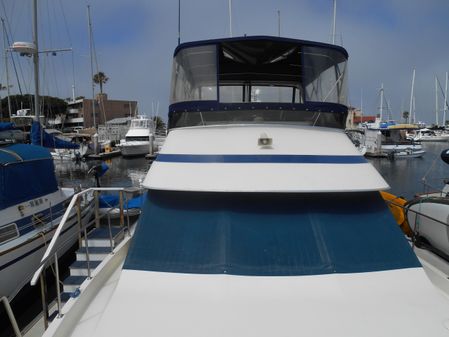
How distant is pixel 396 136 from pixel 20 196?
51.1 m

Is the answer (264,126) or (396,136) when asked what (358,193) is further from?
(396,136)

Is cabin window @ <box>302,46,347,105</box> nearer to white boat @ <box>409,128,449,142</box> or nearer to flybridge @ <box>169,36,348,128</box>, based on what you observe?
flybridge @ <box>169,36,348,128</box>

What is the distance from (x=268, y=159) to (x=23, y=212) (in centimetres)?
755

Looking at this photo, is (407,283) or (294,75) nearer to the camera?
(407,283)

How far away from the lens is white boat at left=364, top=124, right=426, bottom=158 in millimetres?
44219

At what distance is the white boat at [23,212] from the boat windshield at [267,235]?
13.9 feet

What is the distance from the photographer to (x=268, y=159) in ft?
12.1

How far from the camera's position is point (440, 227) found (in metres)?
6.09

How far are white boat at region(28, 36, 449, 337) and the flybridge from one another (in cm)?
2

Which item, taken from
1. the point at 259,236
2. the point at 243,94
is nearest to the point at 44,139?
the point at 243,94

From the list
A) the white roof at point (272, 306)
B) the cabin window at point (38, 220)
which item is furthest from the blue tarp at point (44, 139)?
the white roof at point (272, 306)

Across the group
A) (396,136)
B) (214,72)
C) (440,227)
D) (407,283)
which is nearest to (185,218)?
(214,72)

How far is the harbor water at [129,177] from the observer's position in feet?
24.4

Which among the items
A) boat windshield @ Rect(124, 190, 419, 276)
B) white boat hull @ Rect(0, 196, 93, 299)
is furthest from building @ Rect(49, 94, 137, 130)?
boat windshield @ Rect(124, 190, 419, 276)
